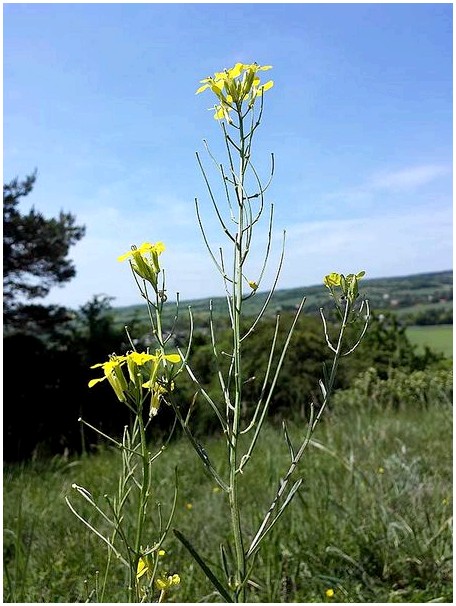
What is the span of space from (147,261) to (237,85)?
0.21 meters

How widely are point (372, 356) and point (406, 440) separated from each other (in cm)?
154

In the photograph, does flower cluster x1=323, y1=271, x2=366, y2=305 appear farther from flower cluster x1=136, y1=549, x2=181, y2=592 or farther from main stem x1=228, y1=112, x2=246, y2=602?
flower cluster x1=136, y1=549, x2=181, y2=592

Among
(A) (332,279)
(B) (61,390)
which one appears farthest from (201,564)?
(B) (61,390)

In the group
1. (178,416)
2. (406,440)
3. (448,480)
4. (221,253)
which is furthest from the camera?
(406,440)

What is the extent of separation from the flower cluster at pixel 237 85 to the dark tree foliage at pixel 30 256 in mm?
3969

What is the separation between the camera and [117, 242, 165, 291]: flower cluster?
675 millimetres

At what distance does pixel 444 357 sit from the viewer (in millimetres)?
4914

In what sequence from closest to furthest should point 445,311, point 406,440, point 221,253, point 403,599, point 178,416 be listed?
point 178,416, point 221,253, point 403,599, point 406,440, point 445,311

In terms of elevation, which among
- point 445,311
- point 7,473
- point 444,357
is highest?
point 445,311

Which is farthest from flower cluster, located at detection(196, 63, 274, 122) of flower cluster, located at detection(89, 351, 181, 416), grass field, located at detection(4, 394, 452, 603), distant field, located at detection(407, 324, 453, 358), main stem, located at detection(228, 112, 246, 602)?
distant field, located at detection(407, 324, 453, 358)

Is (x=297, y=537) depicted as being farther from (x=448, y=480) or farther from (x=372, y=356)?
(x=372, y=356)

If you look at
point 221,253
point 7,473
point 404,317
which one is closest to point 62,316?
point 7,473

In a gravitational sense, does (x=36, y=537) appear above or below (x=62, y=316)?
below

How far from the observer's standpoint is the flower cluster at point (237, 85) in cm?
72
